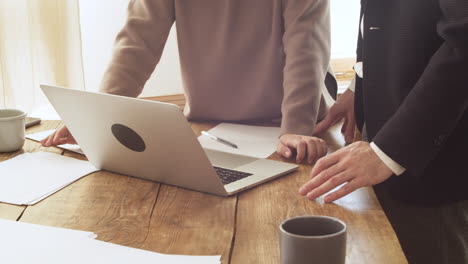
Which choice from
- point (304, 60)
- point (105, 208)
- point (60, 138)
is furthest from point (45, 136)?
point (304, 60)

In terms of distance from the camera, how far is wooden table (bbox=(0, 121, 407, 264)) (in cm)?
90

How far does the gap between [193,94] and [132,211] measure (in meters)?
0.72

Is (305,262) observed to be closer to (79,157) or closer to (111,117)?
(111,117)

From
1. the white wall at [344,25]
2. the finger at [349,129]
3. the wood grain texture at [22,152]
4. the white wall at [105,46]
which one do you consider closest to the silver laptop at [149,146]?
the wood grain texture at [22,152]

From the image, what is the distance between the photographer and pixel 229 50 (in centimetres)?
171

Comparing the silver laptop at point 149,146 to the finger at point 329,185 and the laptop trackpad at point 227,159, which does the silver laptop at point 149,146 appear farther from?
the finger at point 329,185

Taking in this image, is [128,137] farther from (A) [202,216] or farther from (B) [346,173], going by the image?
(B) [346,173]

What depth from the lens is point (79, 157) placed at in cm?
143

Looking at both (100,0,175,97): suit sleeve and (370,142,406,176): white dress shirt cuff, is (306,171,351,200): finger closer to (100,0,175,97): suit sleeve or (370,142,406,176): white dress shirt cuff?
(370,142,406,176): white dress shirt cuff

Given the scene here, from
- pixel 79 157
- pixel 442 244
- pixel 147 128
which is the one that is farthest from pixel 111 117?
pixel 442 244

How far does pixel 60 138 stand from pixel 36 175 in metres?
0.21

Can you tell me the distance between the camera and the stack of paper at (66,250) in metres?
0.87

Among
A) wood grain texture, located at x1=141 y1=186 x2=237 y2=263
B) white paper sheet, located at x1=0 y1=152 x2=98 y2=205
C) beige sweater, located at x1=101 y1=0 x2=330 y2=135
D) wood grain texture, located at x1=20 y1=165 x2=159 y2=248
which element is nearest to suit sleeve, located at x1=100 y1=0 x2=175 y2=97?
beige sweater, located at x1=101 y1=0 x2=330 y2=135

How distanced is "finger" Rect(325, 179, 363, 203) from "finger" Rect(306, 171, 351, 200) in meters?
0.01
